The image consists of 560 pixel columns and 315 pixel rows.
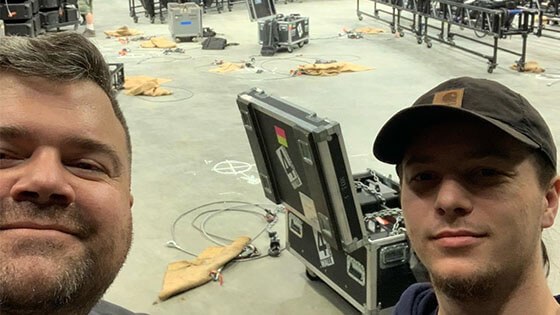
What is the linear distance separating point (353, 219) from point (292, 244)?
707mm

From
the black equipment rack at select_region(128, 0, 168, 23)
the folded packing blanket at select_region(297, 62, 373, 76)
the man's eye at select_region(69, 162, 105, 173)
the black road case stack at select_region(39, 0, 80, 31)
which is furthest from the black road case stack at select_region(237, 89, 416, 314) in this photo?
the black equipment rack at select_region(128, 0, 168, 23)

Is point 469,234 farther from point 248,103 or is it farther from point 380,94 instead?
point 380,94

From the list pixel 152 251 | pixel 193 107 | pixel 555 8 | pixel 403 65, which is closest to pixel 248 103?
pixel 152 251

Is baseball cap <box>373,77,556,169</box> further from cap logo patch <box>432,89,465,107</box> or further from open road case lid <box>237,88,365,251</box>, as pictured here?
open road case lid <box>237,88,365,251</box>

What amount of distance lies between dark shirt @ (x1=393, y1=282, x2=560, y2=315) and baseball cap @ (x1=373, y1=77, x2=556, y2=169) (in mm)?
340

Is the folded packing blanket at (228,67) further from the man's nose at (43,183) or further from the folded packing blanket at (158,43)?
the man's nose at (43,183)

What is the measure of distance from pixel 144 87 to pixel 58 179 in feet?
20.6

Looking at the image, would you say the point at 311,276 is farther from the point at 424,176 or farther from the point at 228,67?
the point at 228,67

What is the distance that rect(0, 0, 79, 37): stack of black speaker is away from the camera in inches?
347

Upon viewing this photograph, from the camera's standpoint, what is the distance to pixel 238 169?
4871mm

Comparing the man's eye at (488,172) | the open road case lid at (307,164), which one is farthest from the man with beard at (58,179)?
the open road case lid at (307,164)

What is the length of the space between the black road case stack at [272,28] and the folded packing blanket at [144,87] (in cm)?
235

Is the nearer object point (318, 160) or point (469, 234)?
point (469, 234)

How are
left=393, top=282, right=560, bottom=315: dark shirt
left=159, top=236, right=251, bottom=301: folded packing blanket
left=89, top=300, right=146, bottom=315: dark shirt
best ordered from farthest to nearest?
left=159, top=236, right=251, bottom=301: folded packing blanket
left=89, top=300, right=146, bottom=315: dark shirt
left=393, top=282, right=560, bottom=315: dark shirt
